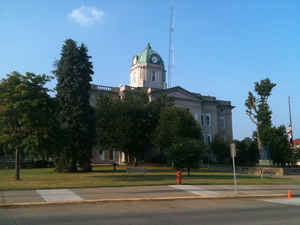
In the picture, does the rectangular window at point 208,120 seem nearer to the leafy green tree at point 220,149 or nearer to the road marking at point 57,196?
the leafy green tree at point 220,149

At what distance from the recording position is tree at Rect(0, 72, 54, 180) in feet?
67.4

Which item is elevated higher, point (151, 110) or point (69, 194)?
point (151, 110)

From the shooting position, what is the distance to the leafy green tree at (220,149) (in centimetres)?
5556

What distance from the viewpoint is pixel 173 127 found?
3747cm

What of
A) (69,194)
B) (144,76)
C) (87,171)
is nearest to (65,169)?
(87,171)

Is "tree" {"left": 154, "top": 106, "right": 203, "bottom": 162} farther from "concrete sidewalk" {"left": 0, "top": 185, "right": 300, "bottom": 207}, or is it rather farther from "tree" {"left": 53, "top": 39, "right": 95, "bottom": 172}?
"concrete sidewalk" {"left": 0, "top": 185, "right": 300, "bottom": 207}

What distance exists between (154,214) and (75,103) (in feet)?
76.4

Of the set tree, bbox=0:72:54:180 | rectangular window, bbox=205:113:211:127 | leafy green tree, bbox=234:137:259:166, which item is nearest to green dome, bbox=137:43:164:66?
rectangular window, bbox=205:113:211:127

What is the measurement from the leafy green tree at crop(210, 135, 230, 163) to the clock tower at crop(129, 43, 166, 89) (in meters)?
21.4

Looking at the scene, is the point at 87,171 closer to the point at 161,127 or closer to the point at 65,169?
the point at 65,169

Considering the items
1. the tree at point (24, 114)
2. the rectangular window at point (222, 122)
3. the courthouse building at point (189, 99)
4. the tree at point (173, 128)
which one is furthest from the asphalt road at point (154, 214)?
the rectangular window at point (222, 122)

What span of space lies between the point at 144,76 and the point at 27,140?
51.5m

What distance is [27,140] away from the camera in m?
20.5

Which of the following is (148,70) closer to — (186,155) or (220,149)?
(220,149)
